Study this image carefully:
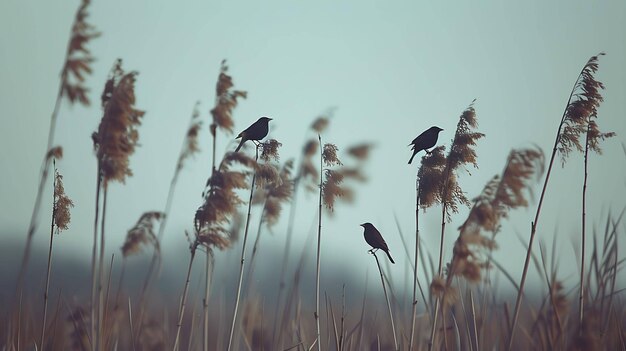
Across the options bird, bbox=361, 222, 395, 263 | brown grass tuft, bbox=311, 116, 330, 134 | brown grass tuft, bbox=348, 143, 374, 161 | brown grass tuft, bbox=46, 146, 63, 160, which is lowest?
bird, bbox=361, 222, 395, 263

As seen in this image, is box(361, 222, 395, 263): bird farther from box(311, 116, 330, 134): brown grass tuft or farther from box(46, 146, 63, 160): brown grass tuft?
box(46, 146, 63, 160): brown grass tuft

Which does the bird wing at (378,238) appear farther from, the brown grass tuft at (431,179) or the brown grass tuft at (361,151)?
the brown grass tuft at (361,151)

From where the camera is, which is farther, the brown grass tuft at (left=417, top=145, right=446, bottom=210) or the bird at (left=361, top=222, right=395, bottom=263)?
the bird at (left=361, top=222, right=395, bottom=263)

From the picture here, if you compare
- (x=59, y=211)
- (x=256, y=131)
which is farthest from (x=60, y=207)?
(x=256, y=131)

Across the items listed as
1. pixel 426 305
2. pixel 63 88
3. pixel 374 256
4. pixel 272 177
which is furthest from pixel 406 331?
pixel 63 88

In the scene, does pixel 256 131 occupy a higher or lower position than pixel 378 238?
higher

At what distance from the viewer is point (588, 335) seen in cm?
→ 282

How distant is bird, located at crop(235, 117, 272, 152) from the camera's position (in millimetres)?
3699

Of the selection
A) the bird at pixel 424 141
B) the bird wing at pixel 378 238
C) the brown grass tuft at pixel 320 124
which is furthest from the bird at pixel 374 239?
the brown grass tuft at pixel 320 124

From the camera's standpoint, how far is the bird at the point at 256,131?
3.70 meters

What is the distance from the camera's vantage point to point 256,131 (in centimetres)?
372

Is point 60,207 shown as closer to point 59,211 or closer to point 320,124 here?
point 59,211

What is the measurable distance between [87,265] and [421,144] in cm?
215

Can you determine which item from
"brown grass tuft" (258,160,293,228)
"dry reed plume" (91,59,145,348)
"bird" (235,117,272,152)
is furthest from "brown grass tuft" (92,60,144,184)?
"brown grass tuft" (258,160,293,228)
